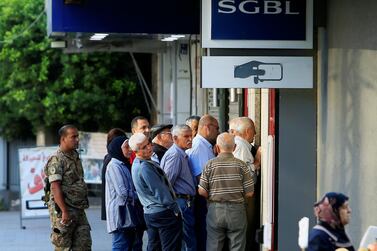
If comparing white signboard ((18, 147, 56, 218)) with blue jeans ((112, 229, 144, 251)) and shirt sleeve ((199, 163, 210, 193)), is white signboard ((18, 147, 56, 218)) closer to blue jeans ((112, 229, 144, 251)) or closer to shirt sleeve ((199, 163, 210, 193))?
blue jeans ((112, 229, 144, 251))

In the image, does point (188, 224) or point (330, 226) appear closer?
point (330, 226)

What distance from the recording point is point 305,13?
9641 mm

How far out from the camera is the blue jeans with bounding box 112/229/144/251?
11.9 metres

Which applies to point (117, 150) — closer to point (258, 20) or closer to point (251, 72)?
point (251, 72)

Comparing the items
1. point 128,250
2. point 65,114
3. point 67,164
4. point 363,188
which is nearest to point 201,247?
point 128,250

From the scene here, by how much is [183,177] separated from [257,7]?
3107 mm

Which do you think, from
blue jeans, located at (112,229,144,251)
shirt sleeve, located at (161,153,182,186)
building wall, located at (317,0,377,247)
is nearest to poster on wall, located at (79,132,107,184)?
blue jeans, located at (112,229,144,251)

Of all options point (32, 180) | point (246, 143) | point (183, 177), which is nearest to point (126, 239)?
point (183, 177)

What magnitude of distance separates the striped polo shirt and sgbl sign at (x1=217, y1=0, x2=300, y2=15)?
6.77 ft

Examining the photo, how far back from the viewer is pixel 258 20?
9578 mm

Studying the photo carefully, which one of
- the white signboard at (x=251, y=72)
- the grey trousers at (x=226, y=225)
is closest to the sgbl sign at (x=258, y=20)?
the white signboard at (x=251, y=72)

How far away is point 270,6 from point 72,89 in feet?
49.8

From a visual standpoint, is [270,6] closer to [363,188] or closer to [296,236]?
[363,188]

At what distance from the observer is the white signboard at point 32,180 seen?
738 inches
